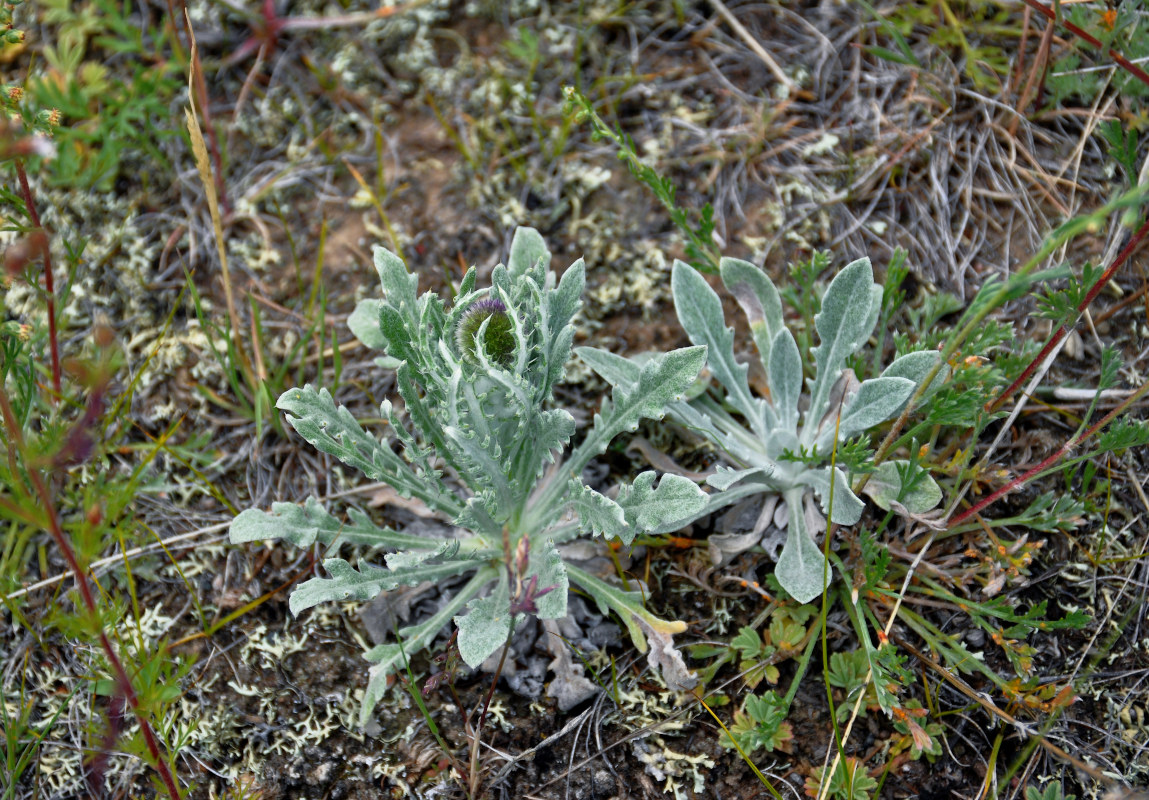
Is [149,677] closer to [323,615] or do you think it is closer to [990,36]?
[323,615]

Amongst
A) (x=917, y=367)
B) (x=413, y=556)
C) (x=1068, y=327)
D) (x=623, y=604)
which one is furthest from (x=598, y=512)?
(x=1068, y=327)

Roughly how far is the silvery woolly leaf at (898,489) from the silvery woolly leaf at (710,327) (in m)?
0.44

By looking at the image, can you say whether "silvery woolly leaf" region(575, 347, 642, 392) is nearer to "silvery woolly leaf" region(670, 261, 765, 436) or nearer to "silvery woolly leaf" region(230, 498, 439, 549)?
"silvery woolly leaf" region(670, 261, 765, 436)

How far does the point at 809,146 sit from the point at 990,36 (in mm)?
825

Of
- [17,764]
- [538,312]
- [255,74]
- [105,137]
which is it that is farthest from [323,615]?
[255,74]

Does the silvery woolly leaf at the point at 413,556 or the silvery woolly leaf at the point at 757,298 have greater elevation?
the silvery woolly leaf at the point at 757,298

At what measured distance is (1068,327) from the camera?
226 centimetres

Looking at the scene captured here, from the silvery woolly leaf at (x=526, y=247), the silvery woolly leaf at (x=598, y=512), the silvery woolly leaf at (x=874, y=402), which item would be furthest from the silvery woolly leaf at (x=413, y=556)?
the silvery woolly leaf at (x=874, y=402)

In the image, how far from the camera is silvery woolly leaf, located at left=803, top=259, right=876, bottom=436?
2.53 metres

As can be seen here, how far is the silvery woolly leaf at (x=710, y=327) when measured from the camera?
2.72m

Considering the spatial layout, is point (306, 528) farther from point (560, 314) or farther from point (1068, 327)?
point (1068, 327)

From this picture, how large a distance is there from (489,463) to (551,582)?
39 centimetres

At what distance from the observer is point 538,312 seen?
7.51 ft

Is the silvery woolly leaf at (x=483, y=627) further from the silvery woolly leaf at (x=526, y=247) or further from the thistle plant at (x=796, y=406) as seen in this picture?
the silvery woolly leaf at (x=526, y=247)
